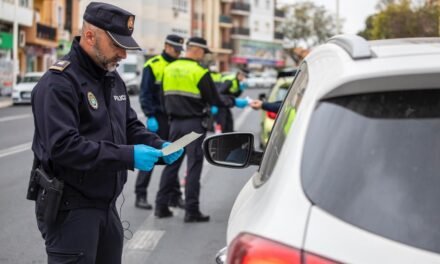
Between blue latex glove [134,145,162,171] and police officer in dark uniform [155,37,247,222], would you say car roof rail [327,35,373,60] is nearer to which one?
blue latex glove [134,145,162,171]

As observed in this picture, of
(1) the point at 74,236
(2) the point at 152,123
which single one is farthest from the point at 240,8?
(1) the point at 74,236

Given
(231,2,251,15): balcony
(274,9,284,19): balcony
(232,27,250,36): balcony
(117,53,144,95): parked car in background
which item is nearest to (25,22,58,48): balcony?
(117,53,144,95): parked car in background

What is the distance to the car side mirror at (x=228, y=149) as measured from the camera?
3.52 m

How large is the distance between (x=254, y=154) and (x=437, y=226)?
1.83 metres

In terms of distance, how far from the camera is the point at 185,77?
7.40m

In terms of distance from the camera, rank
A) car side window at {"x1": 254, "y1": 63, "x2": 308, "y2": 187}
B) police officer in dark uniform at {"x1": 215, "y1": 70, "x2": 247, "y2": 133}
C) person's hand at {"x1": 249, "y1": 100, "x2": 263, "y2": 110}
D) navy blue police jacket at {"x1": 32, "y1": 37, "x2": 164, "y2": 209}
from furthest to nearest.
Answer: police officer in dark uniform at {"x1": 215, "y1": 70, "x2": 247, "y2": 133} < person's hand at {"x1": 249, "y1": 100, "x2": 263, "y2": 110} < navy blue police jacket at {"x1": 32, "y1": 37, "x2": 164, "y2": 209} < car side window at {"x1": 254, "y1": 63, "x2": 308, "y2": 187}

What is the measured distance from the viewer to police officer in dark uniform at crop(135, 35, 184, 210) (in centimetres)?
823

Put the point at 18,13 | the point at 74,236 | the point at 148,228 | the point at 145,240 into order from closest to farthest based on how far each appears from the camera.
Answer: the point at 74,236 < the point at 145,240 < the point at 148,228 < the point at 18,13

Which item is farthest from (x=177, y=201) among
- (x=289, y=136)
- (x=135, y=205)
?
(x=289, y=136)

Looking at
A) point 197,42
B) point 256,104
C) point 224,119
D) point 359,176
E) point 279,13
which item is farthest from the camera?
point 279,13

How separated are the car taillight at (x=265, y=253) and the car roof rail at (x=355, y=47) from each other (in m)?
0.66

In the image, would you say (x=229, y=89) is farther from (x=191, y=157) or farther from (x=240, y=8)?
(x=240, y=8)

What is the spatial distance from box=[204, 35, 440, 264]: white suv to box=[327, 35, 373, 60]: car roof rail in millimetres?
35

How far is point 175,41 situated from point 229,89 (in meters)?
5.44
